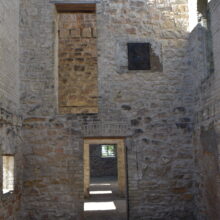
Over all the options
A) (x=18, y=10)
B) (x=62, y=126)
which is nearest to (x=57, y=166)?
(x=62, y=126)

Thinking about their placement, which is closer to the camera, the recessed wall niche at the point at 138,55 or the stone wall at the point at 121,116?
the stone wall at the point at 121,116

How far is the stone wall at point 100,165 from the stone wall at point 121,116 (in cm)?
1217

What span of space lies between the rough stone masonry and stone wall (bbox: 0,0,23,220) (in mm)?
40

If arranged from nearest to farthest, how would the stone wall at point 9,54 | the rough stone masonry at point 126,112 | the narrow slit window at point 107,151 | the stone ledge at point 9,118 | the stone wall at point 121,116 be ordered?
the stone ledge at point 9,118, the stone wall at point 9,54, the rough stone masonry at point 126,112, the stone wall at point 121,116, the narrow slit window at point 107,151

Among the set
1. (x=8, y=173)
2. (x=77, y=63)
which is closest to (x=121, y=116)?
(x=8, y=173)

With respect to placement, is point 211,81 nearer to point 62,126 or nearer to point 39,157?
point 62,126

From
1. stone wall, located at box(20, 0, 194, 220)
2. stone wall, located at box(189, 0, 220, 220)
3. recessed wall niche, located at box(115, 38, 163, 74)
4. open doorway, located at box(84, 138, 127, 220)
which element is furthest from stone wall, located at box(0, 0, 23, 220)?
stone wall, located at box(189, 0, 220, 220)

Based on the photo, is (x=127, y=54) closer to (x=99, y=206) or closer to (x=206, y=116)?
(x=206, y=116)

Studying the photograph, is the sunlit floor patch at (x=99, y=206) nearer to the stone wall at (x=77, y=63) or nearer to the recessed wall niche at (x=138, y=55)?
the stone wall at (x=77, y=63)

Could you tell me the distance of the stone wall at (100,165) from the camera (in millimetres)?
18625

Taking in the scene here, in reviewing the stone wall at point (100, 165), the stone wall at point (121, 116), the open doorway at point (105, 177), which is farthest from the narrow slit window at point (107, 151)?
the stone wall at point (121, 116)

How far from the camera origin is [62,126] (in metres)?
6.61

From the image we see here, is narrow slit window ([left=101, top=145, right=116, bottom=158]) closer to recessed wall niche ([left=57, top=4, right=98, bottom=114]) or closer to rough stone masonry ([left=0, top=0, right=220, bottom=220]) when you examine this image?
recessed wall niche ([left=57, top=4, right=98, bottom=114])

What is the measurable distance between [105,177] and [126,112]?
39.6ft
